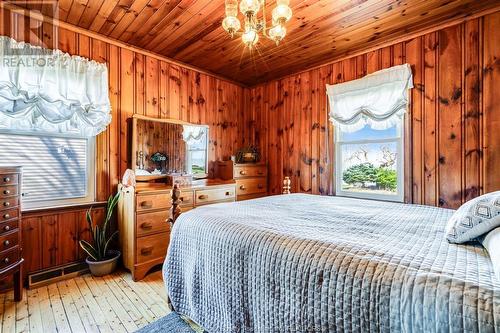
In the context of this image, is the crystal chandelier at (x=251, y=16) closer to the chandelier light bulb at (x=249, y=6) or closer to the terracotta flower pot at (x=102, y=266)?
the chandelier light bulb at (x=249, y=6)

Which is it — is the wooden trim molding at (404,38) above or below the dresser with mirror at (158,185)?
above

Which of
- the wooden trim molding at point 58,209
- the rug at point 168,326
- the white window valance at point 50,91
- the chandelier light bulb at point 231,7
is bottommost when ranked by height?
the rug at point 168,326

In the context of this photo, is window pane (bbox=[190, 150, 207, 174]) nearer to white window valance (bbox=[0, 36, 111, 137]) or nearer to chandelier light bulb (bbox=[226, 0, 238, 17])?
white window valance (bbox=[0, 36, 111, 137])

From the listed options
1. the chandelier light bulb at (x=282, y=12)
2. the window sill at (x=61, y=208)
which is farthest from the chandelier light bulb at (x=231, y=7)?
the window sill at (x=61, y=208)

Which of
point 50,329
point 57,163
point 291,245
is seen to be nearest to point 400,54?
point 291,245

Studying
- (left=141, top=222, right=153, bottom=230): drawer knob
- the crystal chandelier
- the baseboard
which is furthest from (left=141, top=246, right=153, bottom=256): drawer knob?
the crystal chandelier

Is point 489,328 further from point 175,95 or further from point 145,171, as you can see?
point 175,95

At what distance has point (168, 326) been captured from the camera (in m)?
1.75

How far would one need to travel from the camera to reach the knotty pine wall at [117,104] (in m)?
2.35

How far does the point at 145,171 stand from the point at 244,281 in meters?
2.20

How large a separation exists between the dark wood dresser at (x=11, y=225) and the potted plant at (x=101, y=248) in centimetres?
56

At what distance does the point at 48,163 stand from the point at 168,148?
1.26m

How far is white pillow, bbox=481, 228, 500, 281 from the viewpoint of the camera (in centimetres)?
81

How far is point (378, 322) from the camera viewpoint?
86 cm
